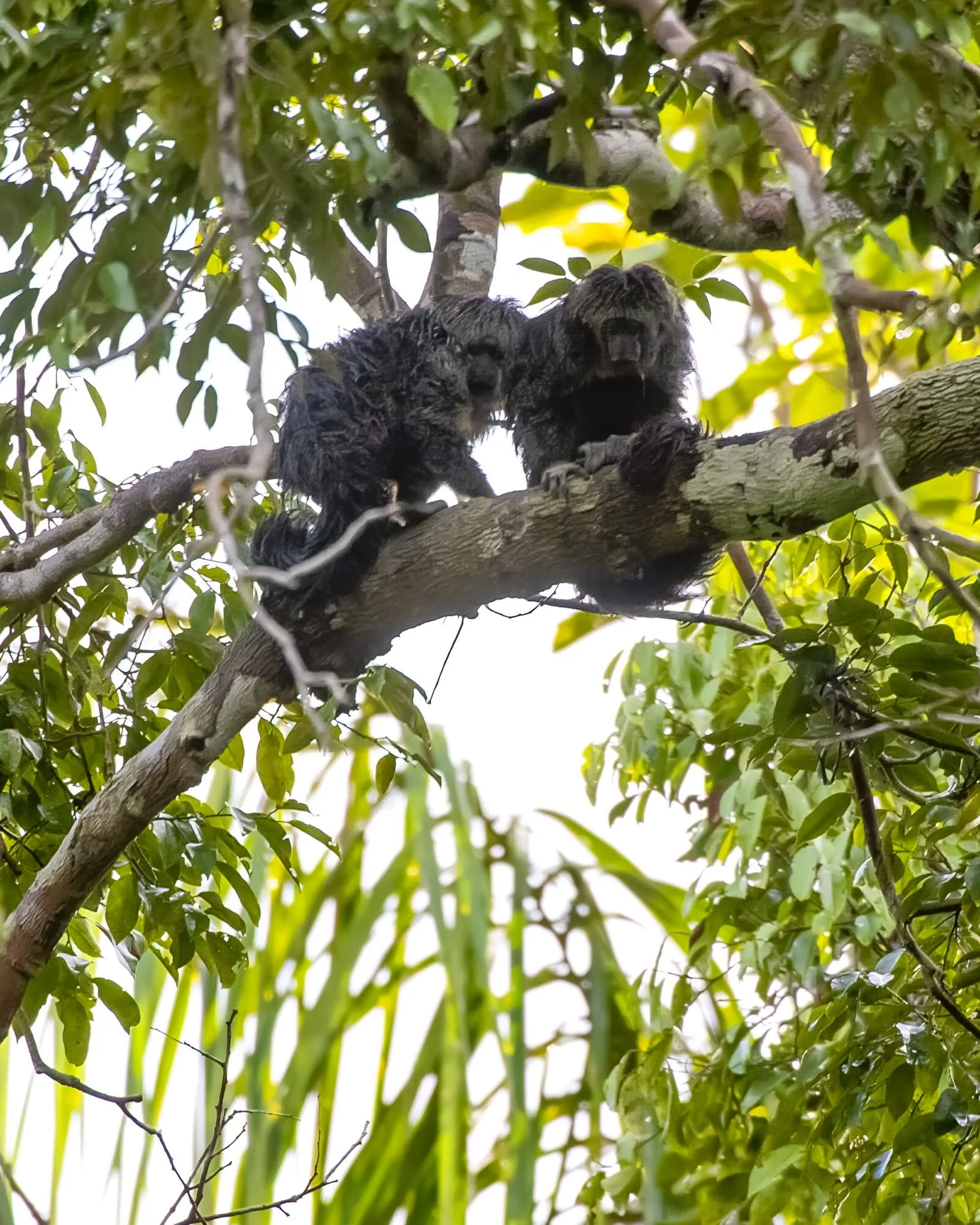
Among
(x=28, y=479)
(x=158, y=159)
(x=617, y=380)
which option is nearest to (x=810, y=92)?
(x=617, y=380)

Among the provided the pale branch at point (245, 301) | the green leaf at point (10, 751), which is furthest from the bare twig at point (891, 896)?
the green leaf at point (10, 751)

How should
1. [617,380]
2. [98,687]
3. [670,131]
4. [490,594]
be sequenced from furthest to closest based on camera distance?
1. [670,131]
2. [617,380]
3. [98,687]
4. [490,594]

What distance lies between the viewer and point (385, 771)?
6.06 feet

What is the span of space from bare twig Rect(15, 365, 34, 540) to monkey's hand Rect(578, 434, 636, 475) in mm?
763

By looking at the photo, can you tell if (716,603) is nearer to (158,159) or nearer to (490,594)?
(490,594)

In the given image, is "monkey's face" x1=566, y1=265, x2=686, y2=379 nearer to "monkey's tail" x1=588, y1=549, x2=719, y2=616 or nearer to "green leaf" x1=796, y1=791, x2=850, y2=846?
"monkey's tail" x1=588, y1=549, x2=719, y2=616

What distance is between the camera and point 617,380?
2045 mm

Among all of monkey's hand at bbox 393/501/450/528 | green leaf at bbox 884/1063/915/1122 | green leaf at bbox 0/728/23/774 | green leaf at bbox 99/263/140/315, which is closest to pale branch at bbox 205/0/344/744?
green leaf at bbox 99/263/140/315

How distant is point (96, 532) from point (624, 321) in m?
0.82

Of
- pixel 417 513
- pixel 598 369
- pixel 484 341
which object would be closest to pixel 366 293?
pixel 484 341

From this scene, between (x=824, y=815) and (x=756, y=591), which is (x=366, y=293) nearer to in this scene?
(x=756, y=591)

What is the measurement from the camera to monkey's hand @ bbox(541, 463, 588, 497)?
1590 millimetres

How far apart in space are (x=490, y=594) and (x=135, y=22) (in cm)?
77

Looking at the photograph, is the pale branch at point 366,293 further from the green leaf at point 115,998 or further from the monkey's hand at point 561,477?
the green leaf at point 115,998
